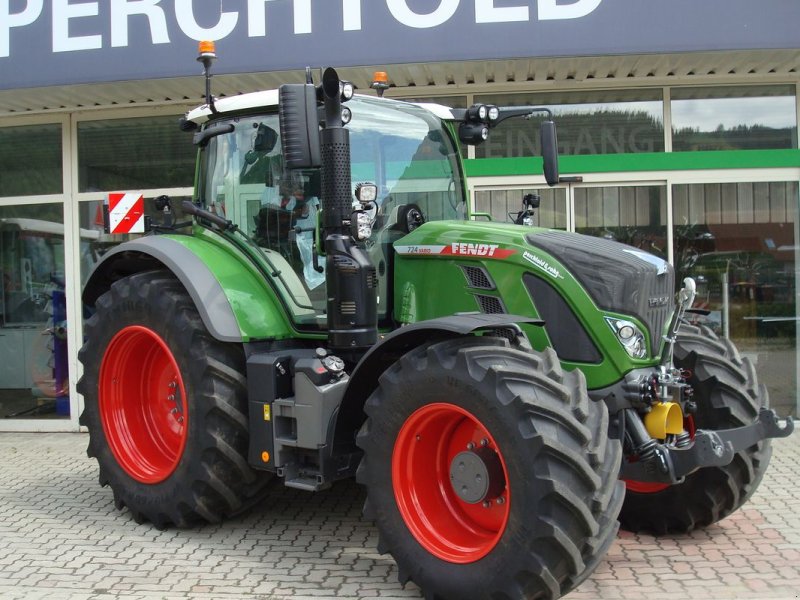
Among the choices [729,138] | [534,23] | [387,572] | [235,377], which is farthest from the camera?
[729,138]

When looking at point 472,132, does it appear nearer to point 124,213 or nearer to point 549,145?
point 549,145

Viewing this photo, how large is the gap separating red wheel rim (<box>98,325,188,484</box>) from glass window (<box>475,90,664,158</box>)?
4245mm

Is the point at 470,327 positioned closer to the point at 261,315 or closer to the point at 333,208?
the point at 333,208

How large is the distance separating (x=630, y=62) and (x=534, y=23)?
104cm

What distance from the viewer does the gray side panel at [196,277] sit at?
182 inches

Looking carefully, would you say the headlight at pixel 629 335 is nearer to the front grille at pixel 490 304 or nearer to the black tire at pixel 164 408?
the front grille at pixel 490 304

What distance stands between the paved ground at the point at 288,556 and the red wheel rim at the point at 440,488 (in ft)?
1.16

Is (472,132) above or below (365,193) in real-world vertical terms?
above

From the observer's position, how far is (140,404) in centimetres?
554

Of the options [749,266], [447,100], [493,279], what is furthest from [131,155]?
[749,266]

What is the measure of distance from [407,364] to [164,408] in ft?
7.70

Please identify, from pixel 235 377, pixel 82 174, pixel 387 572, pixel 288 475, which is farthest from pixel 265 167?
pixel 82 174

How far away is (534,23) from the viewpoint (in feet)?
21.7

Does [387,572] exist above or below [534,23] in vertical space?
below
